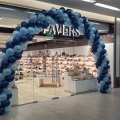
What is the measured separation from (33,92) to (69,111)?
6.84 feet

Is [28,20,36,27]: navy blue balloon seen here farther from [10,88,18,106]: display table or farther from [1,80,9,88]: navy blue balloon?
[10,88,18,106]: display table

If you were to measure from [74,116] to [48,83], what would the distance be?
10.5 feet

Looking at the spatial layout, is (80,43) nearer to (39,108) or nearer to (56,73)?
(56,73)

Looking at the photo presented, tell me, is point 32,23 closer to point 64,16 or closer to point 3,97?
point 64,16

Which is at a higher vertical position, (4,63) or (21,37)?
(21,37)

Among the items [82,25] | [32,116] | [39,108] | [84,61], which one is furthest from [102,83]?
[32,116]

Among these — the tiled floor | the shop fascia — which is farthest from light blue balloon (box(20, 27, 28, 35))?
the tiled floor

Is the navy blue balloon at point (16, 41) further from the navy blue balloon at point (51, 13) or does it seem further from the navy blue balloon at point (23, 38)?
the navy blue balloon at point (51, 13)

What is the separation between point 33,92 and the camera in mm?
6215

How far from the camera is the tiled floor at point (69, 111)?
4156 millimetres

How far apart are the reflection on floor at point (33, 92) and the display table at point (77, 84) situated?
305 millimetres

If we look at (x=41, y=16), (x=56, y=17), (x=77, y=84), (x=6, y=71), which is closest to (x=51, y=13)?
(x=56, y=17)

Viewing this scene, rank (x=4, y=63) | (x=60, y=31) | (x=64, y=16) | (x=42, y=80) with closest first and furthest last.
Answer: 1. (x=4, y=63)
2. (x=64, y=16)
3. (x=60, y=31)
4. (x=42, y=80)

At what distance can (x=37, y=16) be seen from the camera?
4.90 metres
